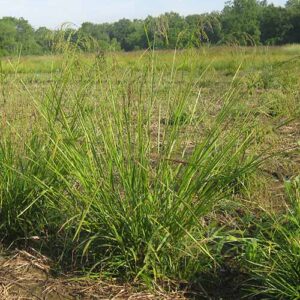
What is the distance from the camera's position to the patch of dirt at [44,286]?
6.47 ft

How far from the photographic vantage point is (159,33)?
6.66 feet

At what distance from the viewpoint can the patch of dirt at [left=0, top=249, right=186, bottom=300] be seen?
77.7 inches

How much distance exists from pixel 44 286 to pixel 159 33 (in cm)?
125

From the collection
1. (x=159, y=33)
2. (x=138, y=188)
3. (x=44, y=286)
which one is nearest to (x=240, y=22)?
(x=159, y=33)

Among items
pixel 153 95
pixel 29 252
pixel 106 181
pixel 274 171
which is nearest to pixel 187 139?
pixel 153 95

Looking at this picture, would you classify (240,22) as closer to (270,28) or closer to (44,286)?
(44,286)

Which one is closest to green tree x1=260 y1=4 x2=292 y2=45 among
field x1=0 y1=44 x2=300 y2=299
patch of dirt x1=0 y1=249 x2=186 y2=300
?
field x1=0 y1=44 x2=300 y2=299

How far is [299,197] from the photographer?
2092mm

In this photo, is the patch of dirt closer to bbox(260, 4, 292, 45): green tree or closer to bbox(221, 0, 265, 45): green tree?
bbox(221, 0, 265, 45): green tree

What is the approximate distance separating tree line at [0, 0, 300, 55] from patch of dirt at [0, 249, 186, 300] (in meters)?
1.08

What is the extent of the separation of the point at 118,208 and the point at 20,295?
602 millimetres

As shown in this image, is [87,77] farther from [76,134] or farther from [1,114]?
[1,114]

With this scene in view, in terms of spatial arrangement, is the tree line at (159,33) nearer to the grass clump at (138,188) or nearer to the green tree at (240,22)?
the green tree at (240,22)

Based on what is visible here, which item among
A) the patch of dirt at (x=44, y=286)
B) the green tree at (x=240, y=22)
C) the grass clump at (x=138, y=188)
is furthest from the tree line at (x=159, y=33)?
the patch of dirt at (x=44, y=286)
